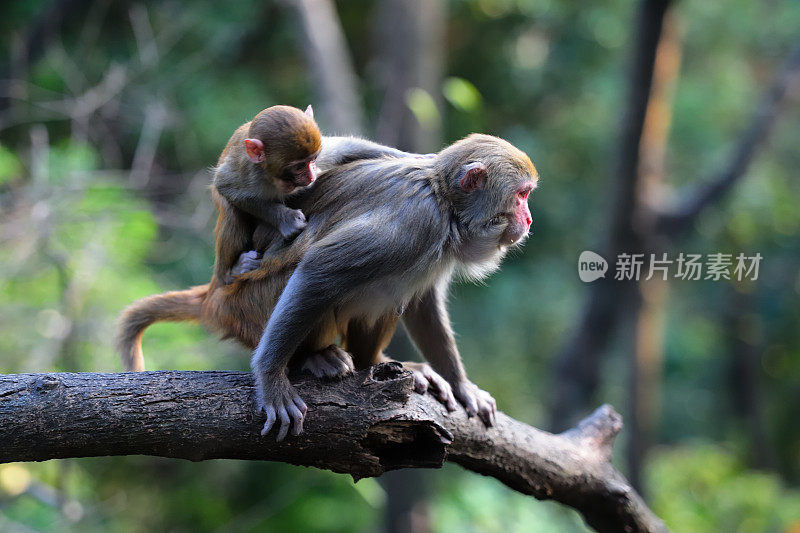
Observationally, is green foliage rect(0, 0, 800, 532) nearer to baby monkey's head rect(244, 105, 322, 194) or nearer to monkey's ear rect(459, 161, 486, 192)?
monkey's ear rect(459, 161, 486, 192)

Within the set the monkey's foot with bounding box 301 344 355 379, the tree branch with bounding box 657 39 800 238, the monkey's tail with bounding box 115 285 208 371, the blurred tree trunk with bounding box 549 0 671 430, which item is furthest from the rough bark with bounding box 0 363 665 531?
the tree branch with bounding box 657 39 800 238

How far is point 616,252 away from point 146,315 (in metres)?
6.25

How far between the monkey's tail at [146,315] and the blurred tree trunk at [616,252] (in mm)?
5734

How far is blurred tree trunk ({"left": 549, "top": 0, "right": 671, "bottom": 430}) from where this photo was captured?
7.89m

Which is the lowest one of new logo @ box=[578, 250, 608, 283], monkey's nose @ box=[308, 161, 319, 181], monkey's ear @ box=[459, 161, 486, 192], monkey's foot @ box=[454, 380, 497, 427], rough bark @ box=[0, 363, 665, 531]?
rough bark @ box=[0, 363, 665, 531]

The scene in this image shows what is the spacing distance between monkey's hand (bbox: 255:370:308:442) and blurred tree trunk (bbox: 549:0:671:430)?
6059 mm

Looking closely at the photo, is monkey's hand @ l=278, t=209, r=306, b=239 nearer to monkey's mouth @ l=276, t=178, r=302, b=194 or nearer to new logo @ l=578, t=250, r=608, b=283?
monkey's mouth @ l=276, t=178, r=302, b=194

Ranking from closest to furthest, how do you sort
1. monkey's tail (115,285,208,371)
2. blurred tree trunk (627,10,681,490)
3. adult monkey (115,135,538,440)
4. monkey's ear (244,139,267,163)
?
adult monkey (115,135,538,440) < monkey's ear (244,139,267,163) < monkey's tail (115,285,208,371) < blurred tree trunk (627,10,681,490)

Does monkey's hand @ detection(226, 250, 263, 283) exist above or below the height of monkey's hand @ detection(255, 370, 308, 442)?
above

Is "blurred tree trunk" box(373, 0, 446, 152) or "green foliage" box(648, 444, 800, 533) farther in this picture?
"green foliage" box(648, 444, 800, 533)

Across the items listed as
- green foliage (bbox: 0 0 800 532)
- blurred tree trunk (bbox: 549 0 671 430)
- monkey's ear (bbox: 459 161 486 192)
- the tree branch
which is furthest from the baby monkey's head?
the tree branch

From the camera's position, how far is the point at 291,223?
360 cm

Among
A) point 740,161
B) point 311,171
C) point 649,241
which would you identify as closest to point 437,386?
point 311,171

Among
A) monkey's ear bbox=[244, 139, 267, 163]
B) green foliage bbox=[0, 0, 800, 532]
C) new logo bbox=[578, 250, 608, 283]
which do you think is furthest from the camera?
new logo bbox=[578, 250, 608, 283]
